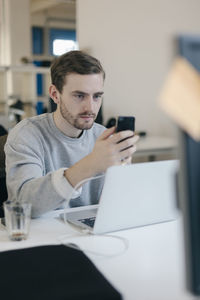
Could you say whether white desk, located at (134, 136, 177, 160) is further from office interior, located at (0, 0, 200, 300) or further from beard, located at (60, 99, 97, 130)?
beard, located at (60, 99, 97, 130)

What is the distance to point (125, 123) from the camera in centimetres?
108

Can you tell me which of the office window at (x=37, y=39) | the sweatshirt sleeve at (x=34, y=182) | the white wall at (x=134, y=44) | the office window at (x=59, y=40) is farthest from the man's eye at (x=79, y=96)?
the office window at (x=37, y=39)

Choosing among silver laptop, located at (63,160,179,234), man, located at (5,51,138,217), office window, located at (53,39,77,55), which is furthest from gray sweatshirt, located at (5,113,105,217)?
office window, located at (53,39,77,55)

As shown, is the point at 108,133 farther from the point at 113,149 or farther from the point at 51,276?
the point at 51,276

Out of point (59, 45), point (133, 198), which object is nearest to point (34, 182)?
point (133, 198)

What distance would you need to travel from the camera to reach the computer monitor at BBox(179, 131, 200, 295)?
1.55 ft

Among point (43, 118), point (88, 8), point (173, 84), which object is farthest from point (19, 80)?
point (173, 84)

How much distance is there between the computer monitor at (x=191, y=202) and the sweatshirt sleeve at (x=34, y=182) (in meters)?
0.60

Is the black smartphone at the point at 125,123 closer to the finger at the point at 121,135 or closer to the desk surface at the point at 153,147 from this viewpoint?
the finger at the point at 121,135

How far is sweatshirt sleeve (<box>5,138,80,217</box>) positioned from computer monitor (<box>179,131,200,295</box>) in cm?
60

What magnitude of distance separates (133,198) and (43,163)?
1.60ft

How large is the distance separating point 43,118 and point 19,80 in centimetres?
596

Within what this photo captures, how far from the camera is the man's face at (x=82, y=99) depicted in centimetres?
143

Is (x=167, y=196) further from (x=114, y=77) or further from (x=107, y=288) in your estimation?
(x=114, y=77)
